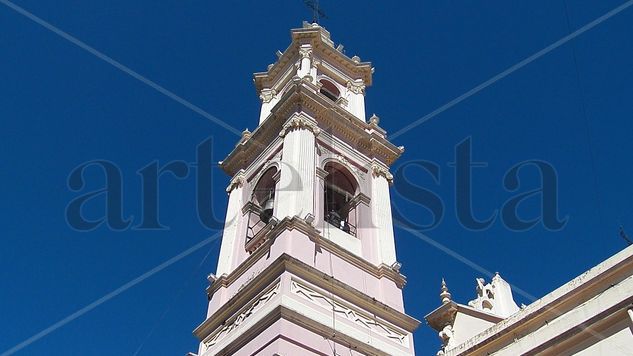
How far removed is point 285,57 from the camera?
70.8ft

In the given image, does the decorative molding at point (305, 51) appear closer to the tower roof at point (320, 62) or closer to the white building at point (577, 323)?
the tower roof at point (320, 62)

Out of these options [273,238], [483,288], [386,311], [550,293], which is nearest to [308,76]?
[273,238]

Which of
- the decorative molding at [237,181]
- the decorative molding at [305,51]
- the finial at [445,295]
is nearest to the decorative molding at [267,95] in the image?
the decorative molding at [305,51]

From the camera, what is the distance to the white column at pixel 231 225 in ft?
51.1

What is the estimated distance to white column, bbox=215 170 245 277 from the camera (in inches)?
613

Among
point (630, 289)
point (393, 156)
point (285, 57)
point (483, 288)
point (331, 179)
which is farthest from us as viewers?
point (285, 57)

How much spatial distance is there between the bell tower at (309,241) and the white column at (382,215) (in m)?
0.03

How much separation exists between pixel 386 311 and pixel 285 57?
11.0m

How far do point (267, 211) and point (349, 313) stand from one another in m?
4.15

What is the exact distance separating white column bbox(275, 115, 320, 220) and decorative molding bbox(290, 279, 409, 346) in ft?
6.31

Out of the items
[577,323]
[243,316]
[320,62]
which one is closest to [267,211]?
[243,316]

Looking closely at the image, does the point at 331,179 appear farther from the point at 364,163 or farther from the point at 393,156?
the point at 393,156

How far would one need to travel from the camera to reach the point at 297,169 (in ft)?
49.7

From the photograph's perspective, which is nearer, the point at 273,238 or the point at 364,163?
the point at 273,238
